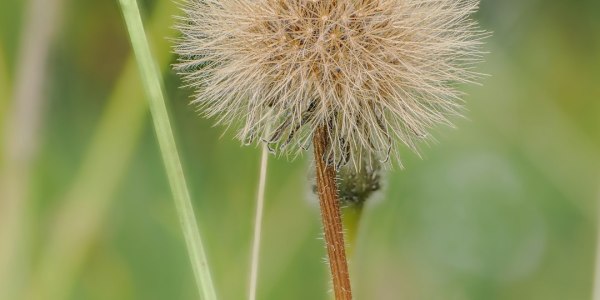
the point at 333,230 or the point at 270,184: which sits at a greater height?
the point at 270,184

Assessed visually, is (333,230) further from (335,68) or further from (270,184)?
(270,184)

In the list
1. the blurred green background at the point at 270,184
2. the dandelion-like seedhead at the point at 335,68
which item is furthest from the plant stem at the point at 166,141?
the blurred green background at the point at 270,184

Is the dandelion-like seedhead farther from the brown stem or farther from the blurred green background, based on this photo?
the blurred green background

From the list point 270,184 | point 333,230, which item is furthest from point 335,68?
point 270,184

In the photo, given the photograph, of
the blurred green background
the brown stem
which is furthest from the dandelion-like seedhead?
the blurred green background

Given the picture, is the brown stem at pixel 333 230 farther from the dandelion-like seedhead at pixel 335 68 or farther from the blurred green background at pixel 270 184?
the blurred green background at pixel 270 184

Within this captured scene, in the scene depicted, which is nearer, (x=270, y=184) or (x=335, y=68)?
(x=335, y=68)
